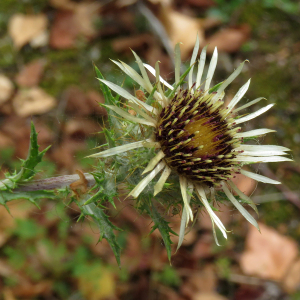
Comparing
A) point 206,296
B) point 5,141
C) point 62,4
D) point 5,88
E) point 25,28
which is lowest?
point 206,296

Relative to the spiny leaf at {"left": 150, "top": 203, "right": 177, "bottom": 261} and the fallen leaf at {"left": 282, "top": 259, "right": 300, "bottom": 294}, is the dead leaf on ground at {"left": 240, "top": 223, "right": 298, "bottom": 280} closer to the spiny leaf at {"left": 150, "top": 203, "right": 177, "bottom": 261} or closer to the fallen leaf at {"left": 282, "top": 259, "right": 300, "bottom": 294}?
the fallen leaf at {"left": 282, "top": 259, "right": 300, "bottom": 294}

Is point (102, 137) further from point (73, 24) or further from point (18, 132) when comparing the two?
point (73, 24)

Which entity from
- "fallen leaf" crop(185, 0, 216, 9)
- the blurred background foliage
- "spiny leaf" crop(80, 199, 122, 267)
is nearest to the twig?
"spiny leaf" crop(80, 199, 122, 267)

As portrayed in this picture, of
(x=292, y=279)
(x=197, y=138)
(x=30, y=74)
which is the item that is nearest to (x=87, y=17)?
(x=30, y=74)

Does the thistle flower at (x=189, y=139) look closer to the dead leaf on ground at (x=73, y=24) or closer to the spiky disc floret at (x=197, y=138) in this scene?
the spiky disc floret at (x=197, y=138)

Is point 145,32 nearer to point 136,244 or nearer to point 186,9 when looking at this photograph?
point 186,9

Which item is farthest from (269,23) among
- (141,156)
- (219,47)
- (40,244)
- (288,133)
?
(40,244)
